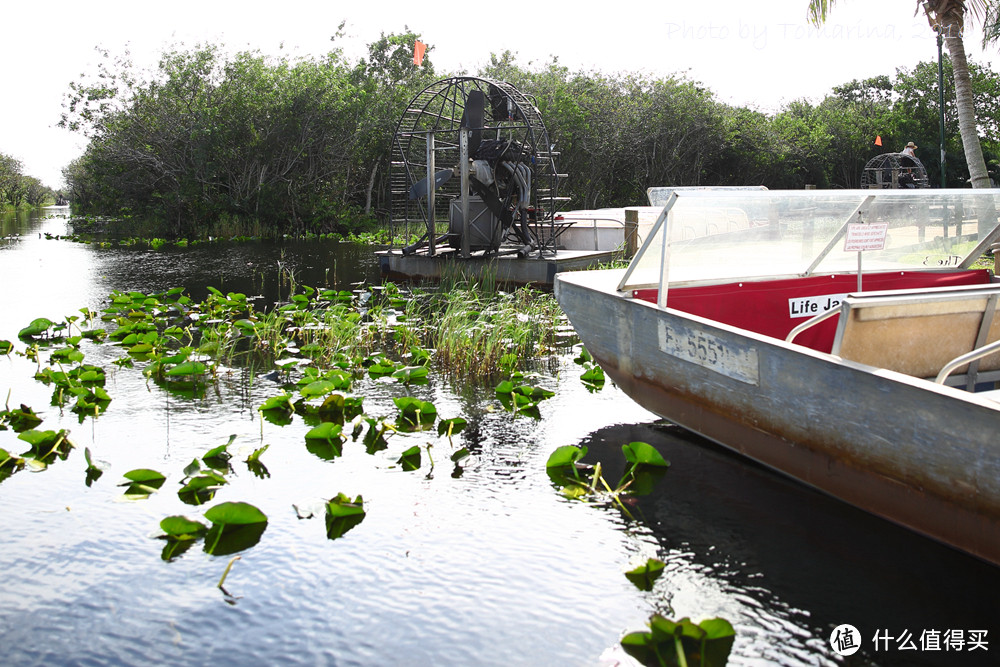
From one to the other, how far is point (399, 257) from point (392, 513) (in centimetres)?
931

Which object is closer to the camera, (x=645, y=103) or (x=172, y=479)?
(x=172, y=479)

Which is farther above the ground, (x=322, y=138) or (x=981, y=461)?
(x=322, y=138)

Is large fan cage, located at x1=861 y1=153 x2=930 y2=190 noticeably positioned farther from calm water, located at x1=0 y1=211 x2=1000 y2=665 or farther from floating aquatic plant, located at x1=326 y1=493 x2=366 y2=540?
floating aquatic plant, located at x1=326 y1=493 x2=366 y2=540

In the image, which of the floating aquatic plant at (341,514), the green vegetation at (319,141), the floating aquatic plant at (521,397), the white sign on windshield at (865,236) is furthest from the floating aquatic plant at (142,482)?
the green vegetation at (319,141)

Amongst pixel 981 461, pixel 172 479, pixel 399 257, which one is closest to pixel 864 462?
pixel 981 461

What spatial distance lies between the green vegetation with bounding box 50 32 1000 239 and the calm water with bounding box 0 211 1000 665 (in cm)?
2251

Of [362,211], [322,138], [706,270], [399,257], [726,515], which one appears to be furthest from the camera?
[362,211]

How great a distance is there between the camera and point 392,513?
4172mm

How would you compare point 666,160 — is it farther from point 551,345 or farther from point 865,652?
point 865,652

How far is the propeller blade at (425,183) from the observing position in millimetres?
12516

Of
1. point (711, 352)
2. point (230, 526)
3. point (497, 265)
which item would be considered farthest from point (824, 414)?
point (497, 265)

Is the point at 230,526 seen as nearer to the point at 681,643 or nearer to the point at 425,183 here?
the point at 681,643

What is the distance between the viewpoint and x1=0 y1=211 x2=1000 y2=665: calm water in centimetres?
306

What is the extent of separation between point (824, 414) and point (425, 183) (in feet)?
33.0
